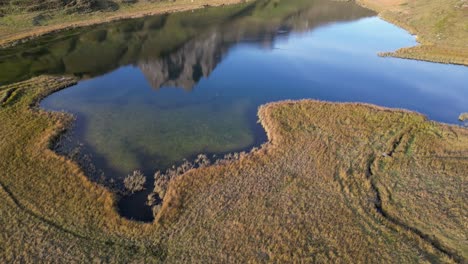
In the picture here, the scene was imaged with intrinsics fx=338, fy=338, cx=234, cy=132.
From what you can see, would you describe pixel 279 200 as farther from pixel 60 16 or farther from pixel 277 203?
pixel 60 16

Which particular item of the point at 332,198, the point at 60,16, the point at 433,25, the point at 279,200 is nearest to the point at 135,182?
the point at 279,200

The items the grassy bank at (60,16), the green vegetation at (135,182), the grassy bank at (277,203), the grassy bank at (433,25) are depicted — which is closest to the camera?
the grassy bank at (277,203)

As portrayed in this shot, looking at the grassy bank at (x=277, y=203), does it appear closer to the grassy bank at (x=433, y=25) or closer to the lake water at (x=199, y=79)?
the lake water at (x=199, y=79)

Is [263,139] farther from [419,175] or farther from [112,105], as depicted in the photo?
[112,105]

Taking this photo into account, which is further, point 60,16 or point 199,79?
point 60,16

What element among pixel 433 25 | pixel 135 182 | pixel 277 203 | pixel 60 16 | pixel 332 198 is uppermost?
pixel 60 16

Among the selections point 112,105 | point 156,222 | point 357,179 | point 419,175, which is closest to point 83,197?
point 156,222

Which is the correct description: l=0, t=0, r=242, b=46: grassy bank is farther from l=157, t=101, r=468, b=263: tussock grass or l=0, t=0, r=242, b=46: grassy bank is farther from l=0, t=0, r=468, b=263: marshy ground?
l=157, t=101, r=468, b=263: tussock grass

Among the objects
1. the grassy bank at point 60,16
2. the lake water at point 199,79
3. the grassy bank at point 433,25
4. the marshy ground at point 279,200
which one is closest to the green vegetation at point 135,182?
the lake water at point 199,79
